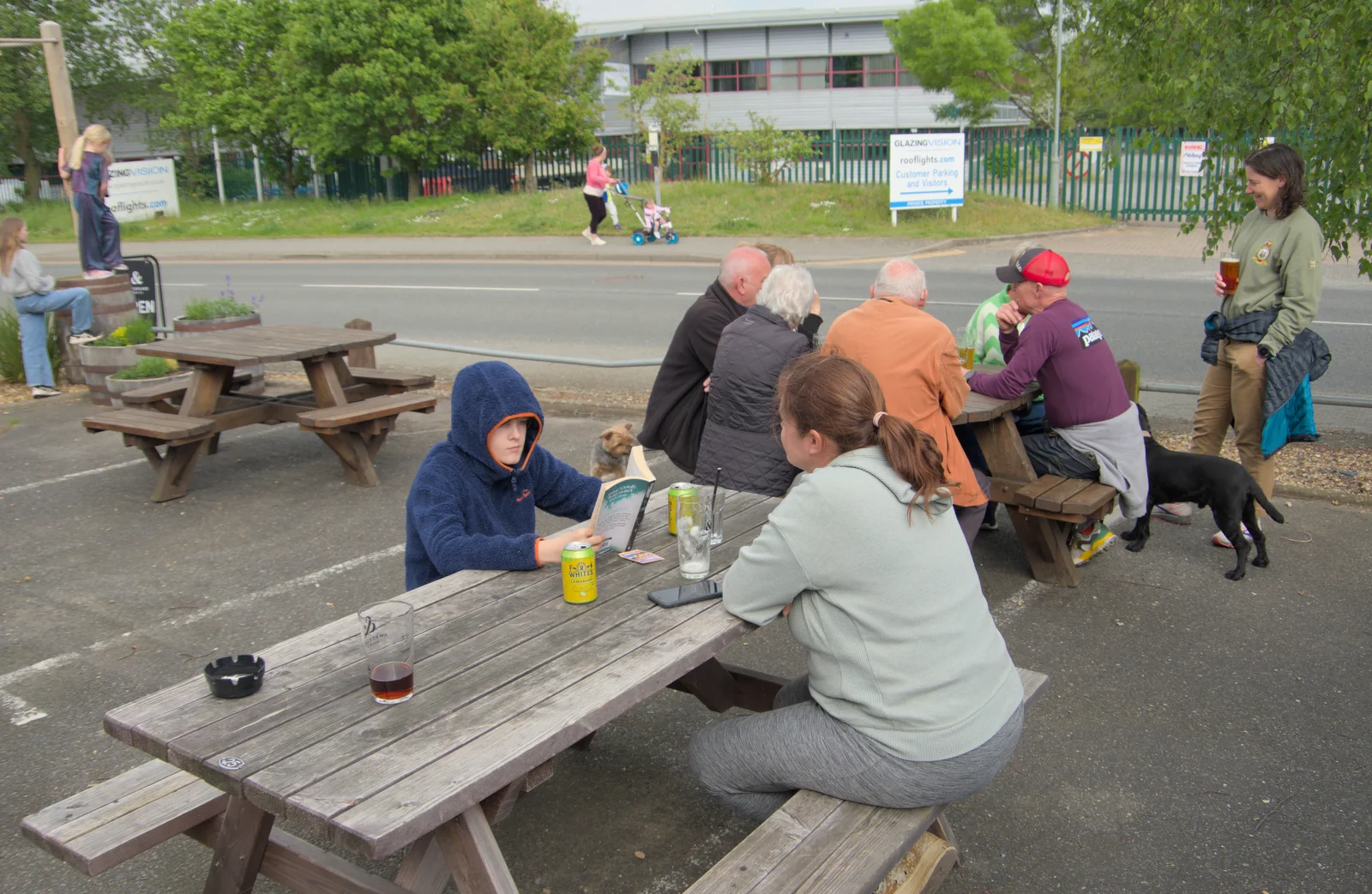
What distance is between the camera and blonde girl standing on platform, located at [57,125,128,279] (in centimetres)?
1074

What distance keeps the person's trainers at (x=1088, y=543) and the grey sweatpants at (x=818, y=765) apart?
3013mm

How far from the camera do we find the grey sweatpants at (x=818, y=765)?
2705 mm

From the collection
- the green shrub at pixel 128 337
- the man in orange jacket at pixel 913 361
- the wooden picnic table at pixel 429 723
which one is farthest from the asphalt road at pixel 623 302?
the wooden picnic table at pixel 429 723

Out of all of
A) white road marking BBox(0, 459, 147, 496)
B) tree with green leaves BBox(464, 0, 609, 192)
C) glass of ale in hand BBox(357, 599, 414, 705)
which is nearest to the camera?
glass of ale in hand BBox(357, 599, 414, 705)

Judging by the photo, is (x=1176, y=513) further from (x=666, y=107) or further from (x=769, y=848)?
(x=666, y=107)

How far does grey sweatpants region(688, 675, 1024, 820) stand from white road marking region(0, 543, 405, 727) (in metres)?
2.85

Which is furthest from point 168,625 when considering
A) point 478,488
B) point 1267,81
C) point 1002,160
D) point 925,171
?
point 1002,160

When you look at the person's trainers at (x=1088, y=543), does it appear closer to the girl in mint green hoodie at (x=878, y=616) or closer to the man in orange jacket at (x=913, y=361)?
the man in orange jacket at (x=913, y=361)

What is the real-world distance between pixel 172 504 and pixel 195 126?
34.5m

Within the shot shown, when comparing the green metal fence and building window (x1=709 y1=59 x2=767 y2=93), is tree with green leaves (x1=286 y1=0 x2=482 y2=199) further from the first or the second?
building window (x1=709 y1=59 x2=767 y2=93)

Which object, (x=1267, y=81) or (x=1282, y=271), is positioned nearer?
(x=1282, y=271)

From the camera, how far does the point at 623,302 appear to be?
48.9 feet

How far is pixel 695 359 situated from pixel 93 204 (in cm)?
788

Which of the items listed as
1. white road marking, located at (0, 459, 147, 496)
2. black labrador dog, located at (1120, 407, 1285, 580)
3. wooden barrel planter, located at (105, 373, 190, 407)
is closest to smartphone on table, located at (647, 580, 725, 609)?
black labrador dog, located at (1120, 407, 1285, 580)
